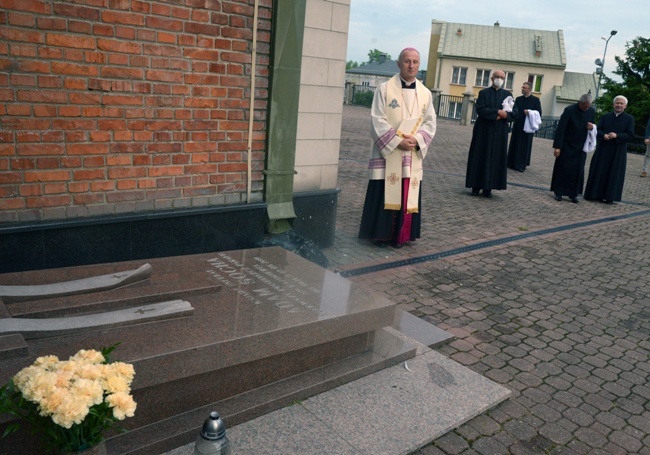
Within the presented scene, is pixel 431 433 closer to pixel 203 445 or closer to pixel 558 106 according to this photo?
pixel 203 445

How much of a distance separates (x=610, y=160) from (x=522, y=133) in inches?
139

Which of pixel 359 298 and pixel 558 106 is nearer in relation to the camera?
pixel 359 298

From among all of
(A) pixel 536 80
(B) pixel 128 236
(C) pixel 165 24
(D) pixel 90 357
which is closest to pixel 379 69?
(A) pixel 536 80

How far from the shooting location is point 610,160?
35.6ft

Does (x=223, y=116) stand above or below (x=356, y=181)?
Answer: above

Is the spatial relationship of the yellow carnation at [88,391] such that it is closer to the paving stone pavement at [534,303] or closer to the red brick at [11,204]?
the paving stone pavement at [534,303]

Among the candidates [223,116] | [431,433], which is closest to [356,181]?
[223,116]

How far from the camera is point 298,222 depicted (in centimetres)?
631

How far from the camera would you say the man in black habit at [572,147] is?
10609 millimetres

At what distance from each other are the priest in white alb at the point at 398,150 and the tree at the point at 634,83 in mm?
32881

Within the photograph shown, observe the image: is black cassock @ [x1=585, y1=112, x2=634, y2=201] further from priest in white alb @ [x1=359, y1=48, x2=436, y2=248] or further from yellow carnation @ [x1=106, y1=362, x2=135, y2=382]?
yellow carnation @ [x1=106, y1=362, x2=135, y2=382]

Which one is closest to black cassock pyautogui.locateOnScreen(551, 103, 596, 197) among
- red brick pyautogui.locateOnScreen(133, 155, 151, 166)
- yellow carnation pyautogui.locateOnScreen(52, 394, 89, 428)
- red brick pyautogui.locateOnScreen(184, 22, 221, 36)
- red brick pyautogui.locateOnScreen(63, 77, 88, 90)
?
red brick pyautogui.locateOnScreen(184, 22, 221, 36)

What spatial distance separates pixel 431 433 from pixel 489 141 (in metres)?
8.06

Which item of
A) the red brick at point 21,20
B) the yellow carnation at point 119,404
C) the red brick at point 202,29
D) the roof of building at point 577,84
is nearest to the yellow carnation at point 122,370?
the yellow carnation at point 119,404
